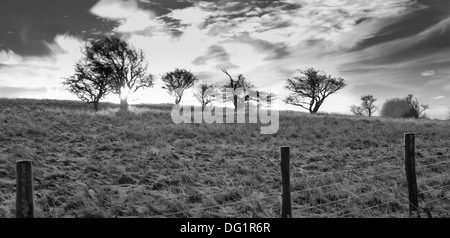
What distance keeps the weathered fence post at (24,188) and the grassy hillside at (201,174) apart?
2.39 meters

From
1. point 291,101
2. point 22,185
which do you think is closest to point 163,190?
point 22,185

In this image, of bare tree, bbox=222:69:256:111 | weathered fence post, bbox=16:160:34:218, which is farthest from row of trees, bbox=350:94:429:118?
weathered fence post, bbox=16:160:34:218

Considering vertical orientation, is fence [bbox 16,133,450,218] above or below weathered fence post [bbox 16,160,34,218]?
below

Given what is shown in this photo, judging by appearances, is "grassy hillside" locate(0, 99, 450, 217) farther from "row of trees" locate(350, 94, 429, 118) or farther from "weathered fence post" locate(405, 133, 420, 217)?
"row of trees" locate(350, 94, 429, 118)

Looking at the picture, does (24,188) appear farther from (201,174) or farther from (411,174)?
(411,174)

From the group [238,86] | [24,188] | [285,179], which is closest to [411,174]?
[285,179]

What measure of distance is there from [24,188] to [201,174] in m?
6.58

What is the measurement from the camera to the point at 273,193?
854 centimetres

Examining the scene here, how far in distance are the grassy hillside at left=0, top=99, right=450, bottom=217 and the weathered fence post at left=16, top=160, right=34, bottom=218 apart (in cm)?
239

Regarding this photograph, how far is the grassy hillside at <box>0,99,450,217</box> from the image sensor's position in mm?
7379

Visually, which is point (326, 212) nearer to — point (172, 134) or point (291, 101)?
point (172, 134)

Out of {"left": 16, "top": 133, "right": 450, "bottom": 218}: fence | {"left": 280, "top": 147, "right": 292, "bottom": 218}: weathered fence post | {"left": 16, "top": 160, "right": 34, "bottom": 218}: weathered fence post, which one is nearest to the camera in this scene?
{"left": 16, "top": 160, "right": 34, "bottom": 218}: weathered fence post

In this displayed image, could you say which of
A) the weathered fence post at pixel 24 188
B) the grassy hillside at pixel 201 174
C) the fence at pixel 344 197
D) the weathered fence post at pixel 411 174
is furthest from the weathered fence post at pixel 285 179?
the weathered fence post at pixel 24 188
